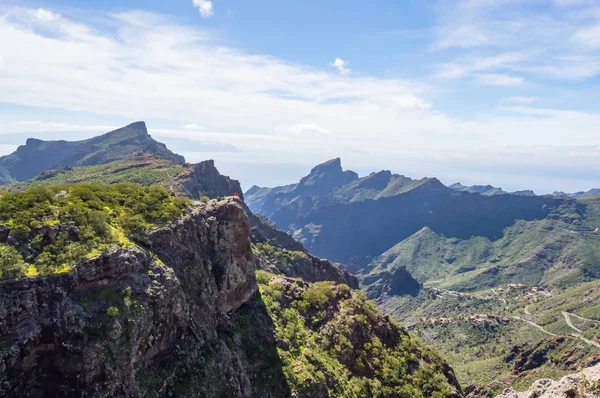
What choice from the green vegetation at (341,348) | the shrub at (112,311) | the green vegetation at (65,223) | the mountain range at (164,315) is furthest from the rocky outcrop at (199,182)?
the shrub at (112,311)

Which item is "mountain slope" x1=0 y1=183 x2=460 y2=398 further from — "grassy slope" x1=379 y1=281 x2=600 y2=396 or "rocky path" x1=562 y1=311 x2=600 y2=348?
"rocky path" x1=562 y1=311 x2=600 y2=348

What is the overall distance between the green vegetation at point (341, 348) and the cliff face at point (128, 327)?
19.7ft

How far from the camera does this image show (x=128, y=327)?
28.4 meters

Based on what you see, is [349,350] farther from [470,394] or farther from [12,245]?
[470,394]

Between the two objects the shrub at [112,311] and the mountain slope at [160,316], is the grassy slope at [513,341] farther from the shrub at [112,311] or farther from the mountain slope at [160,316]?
the shrub at [112,311]

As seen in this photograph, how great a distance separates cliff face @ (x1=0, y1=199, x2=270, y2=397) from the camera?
2484 cm

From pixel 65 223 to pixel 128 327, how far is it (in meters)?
10.6

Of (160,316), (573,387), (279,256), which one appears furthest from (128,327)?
(279,256)

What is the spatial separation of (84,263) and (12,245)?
201 inches

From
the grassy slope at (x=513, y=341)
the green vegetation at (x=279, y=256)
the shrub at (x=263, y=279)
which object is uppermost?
the shrub at (x=263, y=279)

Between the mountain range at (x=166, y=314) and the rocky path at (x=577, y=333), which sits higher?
the mountain range at (x=166, y=314)

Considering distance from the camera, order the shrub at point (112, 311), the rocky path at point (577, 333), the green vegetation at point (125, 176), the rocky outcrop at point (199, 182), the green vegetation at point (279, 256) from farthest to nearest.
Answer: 1. the green vegetation at point (125, 176)
2. the rocky outcrop at point (199, 182)
3. the green vegetation at point (279, 256)
4. the rocky path at point (577, 333)
5. the shrub at point (112, 311)

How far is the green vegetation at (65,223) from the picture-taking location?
27.8m

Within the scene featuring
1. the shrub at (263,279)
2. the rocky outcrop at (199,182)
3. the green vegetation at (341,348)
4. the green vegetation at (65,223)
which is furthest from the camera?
the rocky outcrop at (199,182)
